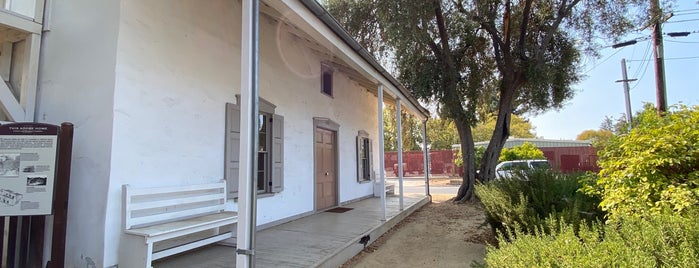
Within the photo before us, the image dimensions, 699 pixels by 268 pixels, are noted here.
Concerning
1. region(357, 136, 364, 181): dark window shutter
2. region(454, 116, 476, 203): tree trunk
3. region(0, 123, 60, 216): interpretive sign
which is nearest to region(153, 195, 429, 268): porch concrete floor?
region(0, 123, 60, 216): interpretive sign

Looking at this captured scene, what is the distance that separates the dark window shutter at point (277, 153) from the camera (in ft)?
20.9

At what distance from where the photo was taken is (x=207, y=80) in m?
5.00

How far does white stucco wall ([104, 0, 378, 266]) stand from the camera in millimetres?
3787

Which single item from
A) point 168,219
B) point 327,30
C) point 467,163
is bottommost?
point 168,219

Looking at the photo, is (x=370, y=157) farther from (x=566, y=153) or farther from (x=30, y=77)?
(x=566, y=153)

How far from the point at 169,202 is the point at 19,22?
2.44m

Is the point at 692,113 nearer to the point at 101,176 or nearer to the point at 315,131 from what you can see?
the point at 101,176

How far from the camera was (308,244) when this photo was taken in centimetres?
505

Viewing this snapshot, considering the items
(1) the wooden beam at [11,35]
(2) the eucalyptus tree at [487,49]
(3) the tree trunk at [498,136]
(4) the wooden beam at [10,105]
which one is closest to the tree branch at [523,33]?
(2) the eucalyptus tree at [487,49]

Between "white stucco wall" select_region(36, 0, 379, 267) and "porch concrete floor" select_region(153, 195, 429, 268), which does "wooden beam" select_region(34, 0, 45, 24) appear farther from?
"porch concrete floor" select_region(153, 195, 429, 268)

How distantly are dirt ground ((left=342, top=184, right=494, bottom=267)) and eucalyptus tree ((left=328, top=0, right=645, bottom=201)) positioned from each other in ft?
11.7

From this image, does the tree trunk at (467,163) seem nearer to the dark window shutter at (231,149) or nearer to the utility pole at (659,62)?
the utility pole at (659,62)

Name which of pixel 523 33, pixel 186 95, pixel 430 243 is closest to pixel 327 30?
pixel 186 95

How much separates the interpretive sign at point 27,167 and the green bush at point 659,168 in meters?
4.97
